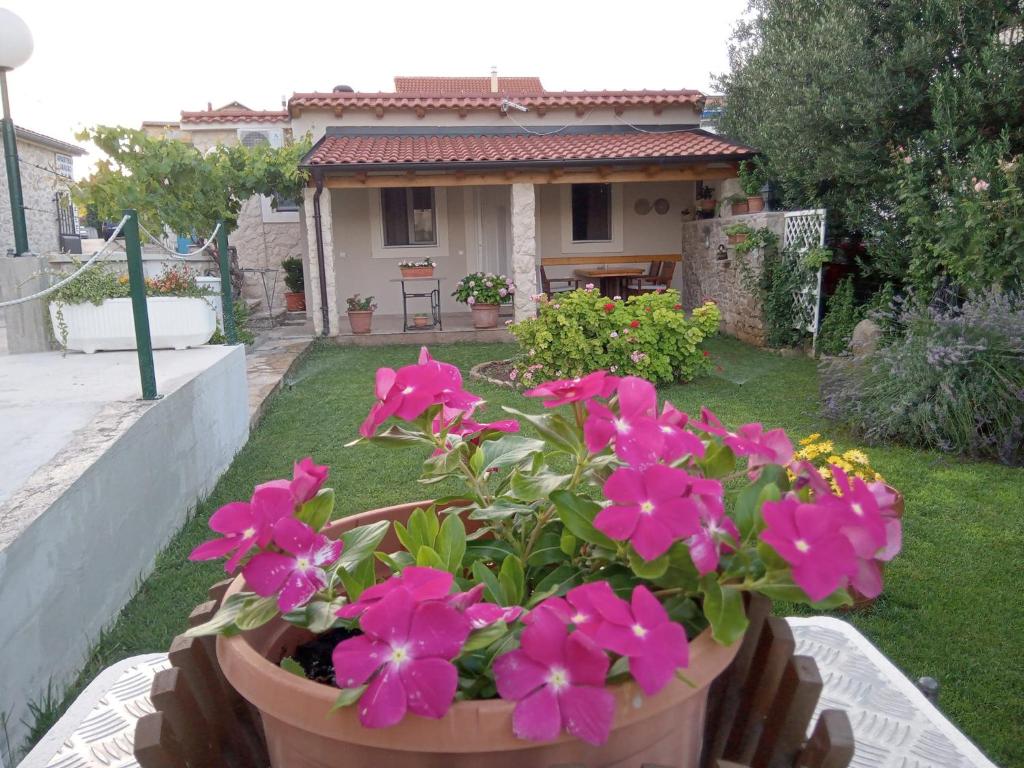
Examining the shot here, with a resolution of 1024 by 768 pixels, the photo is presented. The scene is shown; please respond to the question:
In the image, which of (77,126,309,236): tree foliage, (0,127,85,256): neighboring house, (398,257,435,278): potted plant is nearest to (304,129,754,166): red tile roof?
(77,126,309,236): tree foliage

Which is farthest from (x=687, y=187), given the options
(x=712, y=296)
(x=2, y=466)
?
(x=2, y=466)

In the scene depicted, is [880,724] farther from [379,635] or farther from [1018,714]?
[1018,714]

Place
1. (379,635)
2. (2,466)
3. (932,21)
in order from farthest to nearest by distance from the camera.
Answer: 1. (932,21)
2. (2,466)
3. (379,635)

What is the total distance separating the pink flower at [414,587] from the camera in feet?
2.46

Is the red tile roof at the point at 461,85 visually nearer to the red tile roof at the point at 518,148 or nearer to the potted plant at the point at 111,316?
the red tile roof at the point at 518,148

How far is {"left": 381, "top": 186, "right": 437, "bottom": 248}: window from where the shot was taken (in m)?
13.5

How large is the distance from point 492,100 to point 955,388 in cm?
998

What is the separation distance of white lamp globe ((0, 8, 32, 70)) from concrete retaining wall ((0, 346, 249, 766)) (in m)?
2.98

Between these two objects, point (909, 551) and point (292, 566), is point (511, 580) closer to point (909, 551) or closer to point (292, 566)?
point (292, 566)

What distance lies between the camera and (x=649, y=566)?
81 cm

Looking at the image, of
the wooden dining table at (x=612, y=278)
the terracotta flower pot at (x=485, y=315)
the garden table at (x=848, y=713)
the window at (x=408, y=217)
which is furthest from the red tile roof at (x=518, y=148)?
the garden table at (x=848, y=713)

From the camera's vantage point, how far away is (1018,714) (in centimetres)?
245

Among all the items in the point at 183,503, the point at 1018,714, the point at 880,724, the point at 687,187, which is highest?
the point at 687,187

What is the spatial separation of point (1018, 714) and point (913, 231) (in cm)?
609
